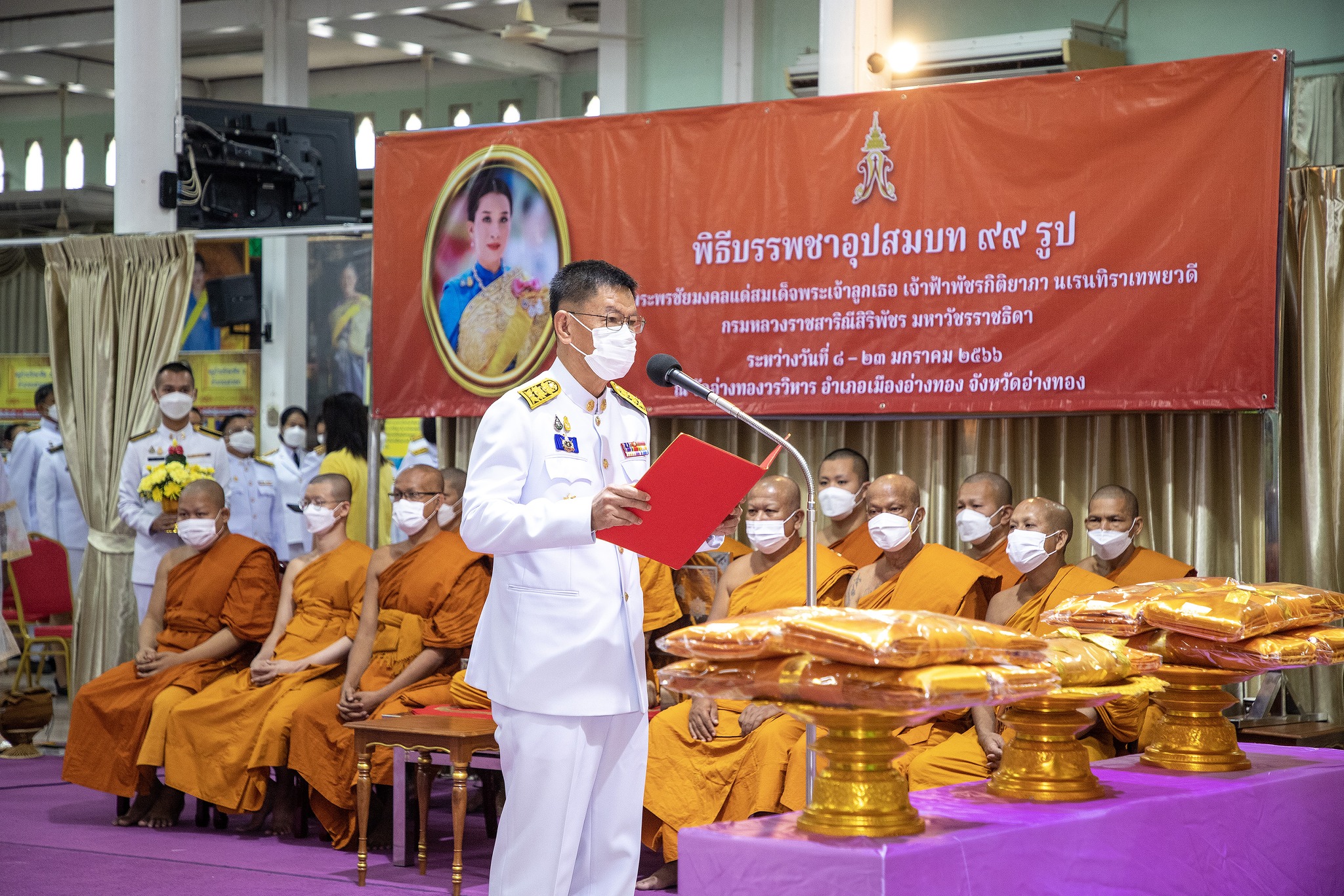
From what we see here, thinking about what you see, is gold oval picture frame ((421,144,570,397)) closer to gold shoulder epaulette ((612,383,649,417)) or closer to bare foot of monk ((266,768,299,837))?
bare foot of monk ((266,768,299,837))

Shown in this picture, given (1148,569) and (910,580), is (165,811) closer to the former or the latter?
(910,580)

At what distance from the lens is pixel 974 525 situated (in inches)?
206

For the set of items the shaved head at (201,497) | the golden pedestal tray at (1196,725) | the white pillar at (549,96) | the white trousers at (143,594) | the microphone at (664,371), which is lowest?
the white trousers at (143,594)

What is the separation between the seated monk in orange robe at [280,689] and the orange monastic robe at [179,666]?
0.36 ft

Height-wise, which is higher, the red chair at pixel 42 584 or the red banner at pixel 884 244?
the red banner at pixel 884 244

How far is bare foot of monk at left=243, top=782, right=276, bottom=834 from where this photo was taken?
574 cm

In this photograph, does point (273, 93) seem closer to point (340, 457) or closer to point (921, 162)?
point (340, 457)

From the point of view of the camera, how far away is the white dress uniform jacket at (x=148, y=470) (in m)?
6.96

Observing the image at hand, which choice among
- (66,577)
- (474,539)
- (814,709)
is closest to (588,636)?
(474,539)

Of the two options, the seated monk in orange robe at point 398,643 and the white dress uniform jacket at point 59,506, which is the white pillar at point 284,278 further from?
the seated monk in orange robe at point 398,643

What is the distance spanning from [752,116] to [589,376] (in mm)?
3019

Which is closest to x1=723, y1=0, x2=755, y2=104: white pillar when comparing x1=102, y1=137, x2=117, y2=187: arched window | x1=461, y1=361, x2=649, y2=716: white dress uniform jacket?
x1=461, y1=361, x2=649, y2=716: white dress uniform jacket

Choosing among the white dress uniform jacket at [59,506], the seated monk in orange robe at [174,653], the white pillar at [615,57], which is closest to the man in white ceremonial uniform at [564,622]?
the seated monk in orange robe at [174,653]

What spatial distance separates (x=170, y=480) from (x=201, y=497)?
1.47ft
